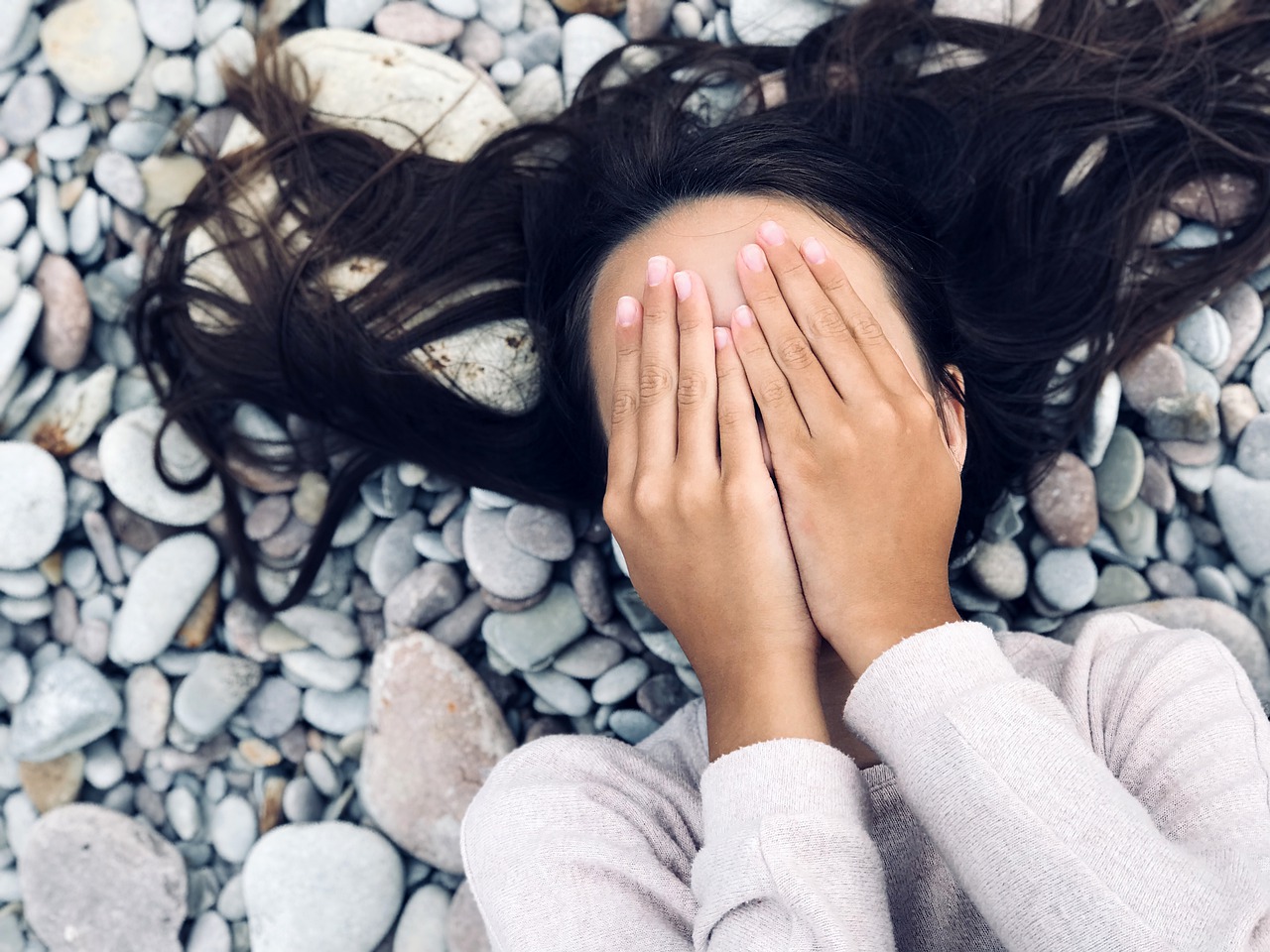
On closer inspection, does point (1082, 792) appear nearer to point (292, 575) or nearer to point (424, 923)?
point (424, 923)

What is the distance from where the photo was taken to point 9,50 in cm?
180

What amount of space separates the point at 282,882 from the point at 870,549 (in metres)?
1.24

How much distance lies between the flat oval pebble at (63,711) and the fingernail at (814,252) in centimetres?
151

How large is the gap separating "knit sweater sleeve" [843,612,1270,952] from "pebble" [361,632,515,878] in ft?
2.65

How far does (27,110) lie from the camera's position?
1821 millimetres

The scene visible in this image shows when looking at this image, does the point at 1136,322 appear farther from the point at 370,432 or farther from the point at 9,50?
the point at 9,50

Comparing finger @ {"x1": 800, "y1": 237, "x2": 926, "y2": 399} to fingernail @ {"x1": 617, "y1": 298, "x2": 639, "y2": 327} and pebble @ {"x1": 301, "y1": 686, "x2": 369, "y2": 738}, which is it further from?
pebble @ {"x1": 301, "y1": 686, "x2": 369, "y2": 738}

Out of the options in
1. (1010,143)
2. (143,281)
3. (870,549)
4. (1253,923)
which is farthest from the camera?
(143,281)

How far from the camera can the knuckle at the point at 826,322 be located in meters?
1.16

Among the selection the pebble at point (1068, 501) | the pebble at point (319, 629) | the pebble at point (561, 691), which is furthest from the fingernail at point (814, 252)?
the pebble at point (319, 629)

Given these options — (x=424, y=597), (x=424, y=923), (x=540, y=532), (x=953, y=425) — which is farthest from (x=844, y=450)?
(x=424, y=923)

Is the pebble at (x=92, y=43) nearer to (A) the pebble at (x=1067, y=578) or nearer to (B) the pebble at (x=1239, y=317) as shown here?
(A) the pebble at (x=1067, y=578)

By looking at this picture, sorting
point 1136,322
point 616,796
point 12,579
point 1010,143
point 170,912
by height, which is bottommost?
point 170,912

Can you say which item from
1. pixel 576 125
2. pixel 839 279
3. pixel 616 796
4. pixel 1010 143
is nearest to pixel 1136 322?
pixel 1010 143
